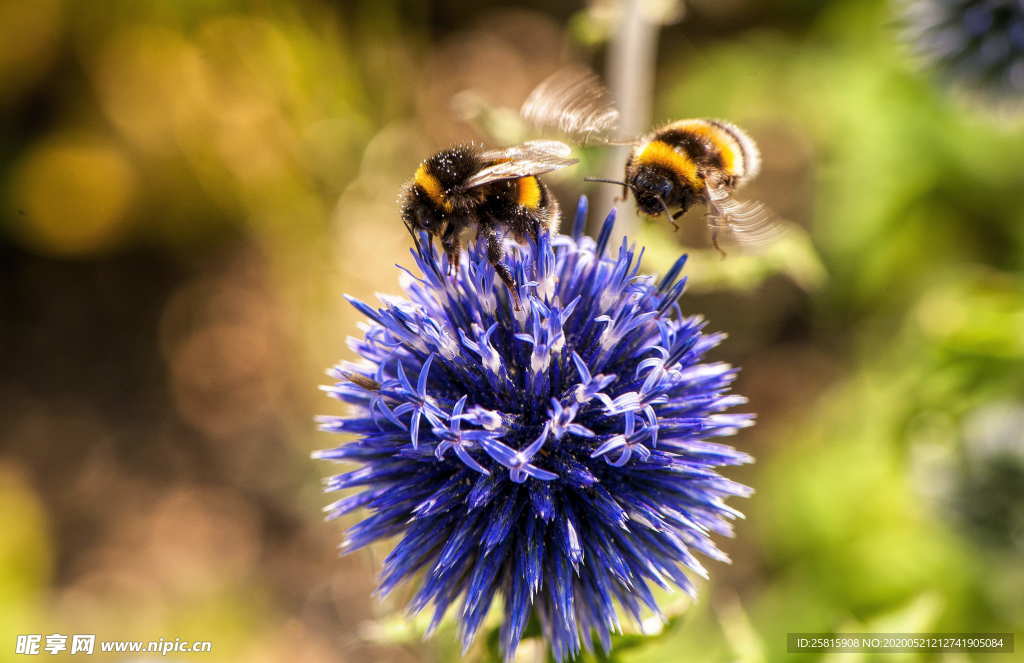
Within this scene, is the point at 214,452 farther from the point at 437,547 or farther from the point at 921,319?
the point at 921,319

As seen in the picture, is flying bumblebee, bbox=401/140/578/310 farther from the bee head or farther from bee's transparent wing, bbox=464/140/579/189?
the bee head

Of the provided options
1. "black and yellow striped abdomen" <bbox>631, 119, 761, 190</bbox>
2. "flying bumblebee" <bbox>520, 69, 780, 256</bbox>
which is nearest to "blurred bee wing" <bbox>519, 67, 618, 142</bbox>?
"flying bumblebee" <bbox>520, 69, 780, 256</bbox>

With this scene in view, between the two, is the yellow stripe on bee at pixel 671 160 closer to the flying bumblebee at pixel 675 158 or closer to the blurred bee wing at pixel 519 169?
the flying bumblebee at pixel 675 158

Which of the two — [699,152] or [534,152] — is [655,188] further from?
[534,152]

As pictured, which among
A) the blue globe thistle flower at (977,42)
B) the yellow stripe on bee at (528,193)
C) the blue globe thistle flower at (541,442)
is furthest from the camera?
the blue globe thistle flower at (977,42)

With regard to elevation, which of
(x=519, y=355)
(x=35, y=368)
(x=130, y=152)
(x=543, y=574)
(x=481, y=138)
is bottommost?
(x=543, y=574)

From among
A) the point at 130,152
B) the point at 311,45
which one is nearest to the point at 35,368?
the point at 130,152

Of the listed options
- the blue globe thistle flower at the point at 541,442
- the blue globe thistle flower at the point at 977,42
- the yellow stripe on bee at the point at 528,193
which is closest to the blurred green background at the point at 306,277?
the blue globe thistle flower at the point at 977,42

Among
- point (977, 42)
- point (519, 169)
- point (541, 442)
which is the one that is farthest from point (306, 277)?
point (977, 42)
